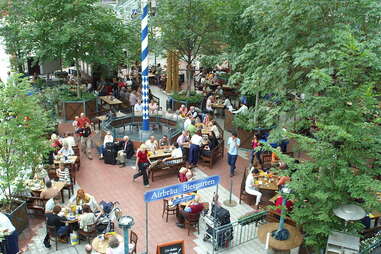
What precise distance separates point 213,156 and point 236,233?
4.69 meters

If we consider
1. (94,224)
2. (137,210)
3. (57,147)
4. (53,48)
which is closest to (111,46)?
(53,48)

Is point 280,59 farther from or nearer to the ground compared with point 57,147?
farther from the ground

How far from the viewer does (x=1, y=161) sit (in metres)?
11.1

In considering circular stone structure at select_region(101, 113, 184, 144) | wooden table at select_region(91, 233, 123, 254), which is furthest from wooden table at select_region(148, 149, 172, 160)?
wooden table at select_region(91, 233, 123, 254)

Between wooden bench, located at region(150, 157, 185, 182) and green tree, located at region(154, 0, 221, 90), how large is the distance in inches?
303

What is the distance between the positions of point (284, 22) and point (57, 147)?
906 centimetres

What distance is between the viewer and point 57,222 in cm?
1049

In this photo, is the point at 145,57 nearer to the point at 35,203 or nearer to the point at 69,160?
the point at 69,160

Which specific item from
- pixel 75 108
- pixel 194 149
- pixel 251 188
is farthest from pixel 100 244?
pixel 75 108

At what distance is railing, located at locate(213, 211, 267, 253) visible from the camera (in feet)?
34.1

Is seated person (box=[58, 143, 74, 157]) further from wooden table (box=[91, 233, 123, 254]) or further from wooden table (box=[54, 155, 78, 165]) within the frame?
wooden table (box=[91, 233, 123, 254])

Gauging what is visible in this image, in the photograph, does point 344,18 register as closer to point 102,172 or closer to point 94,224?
point 94,224

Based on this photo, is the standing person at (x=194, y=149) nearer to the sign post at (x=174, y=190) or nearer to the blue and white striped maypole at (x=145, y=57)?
the blue and white striped maypole at (x=145, y=57)

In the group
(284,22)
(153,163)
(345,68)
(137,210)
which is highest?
(284,22)
